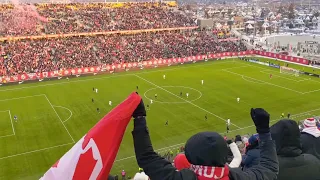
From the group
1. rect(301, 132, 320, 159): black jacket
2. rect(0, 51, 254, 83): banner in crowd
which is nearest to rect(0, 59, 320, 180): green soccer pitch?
rect(0, 51, 254, 83): banner in crowd

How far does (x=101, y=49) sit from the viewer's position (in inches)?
2486

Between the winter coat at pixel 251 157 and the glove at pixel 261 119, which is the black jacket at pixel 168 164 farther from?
the winter coat at pixel 251 157

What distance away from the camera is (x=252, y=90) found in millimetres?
45000

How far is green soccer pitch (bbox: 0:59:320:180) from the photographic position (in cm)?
2762

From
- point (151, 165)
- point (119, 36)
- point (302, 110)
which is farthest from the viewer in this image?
point (119, 36)

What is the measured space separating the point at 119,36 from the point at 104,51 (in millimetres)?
8970

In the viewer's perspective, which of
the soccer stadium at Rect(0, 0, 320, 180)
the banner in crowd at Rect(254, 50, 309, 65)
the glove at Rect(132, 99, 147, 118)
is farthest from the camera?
the banner in crowd at Rect(254, 50, 309, 65)

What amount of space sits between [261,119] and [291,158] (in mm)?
1528

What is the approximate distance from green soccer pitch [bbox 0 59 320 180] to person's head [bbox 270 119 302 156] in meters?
19.5

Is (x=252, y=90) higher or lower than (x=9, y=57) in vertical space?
lower

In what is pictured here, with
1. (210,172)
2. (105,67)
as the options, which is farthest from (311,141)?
(105,67)

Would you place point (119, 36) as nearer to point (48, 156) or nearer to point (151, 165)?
point (48, 156)

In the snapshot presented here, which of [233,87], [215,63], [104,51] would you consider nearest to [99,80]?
[104,51]

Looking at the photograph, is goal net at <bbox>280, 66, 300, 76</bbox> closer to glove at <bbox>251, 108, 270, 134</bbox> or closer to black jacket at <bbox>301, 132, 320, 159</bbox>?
black jacket at <bbox>301, 132, 320, 159</bbox>
